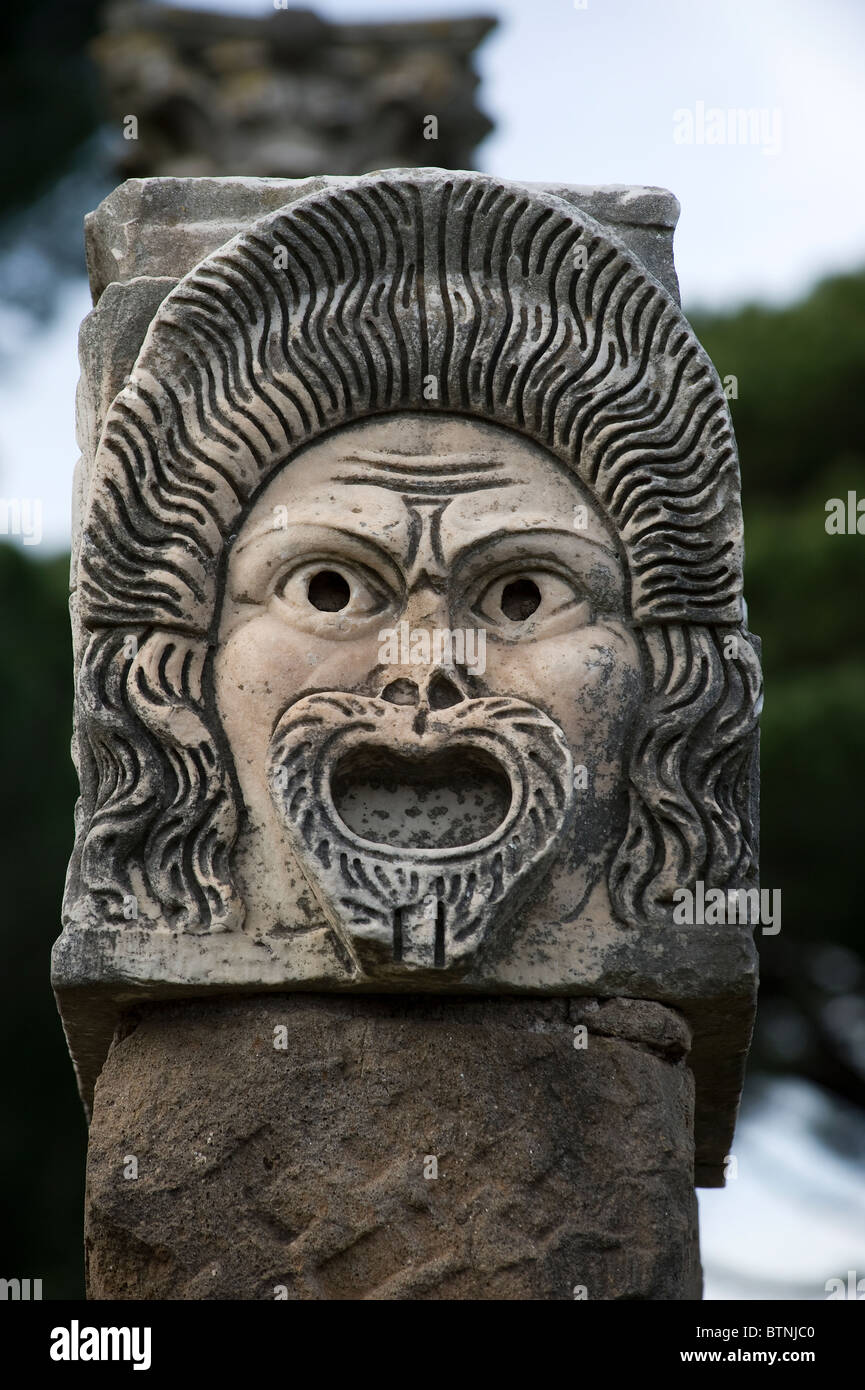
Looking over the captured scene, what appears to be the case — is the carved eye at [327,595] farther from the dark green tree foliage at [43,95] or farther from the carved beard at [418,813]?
the dark green tree foliage at [43,95]

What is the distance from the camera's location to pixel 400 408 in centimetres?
397

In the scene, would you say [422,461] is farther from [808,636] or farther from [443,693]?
[808,636]

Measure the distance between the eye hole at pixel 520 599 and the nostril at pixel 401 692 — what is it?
0.26 meters

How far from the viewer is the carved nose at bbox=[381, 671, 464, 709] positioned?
3.78 metres

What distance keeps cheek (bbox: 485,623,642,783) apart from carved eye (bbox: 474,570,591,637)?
1.7 inches

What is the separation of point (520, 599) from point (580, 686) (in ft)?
0.76

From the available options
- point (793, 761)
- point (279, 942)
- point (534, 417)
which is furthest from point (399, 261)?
point (793, 761)

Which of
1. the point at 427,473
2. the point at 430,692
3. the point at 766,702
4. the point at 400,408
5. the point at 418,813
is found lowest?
the point at 418,813

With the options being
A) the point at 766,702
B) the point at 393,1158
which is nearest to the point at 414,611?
the point at 393,1158

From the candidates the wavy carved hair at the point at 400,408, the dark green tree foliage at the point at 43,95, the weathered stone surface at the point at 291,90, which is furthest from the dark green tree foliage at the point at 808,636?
the wavy carved hair at the point at 400,408

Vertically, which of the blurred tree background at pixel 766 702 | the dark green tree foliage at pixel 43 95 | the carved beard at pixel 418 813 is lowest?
the carved beard at pixel 418 813

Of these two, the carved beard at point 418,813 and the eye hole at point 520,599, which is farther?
the eye hole at point 520,599

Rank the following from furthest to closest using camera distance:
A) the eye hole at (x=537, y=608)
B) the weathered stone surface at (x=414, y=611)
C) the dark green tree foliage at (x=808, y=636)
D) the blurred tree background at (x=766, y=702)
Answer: the dark green tree foliage at (x=808, y=636) → the blurred tree background at (x=766, y=702) → the eye hole at (x=537, y=608) → the weathered stone surface at (x=414, y=611)

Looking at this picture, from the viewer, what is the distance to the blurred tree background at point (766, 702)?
27.0 feet
